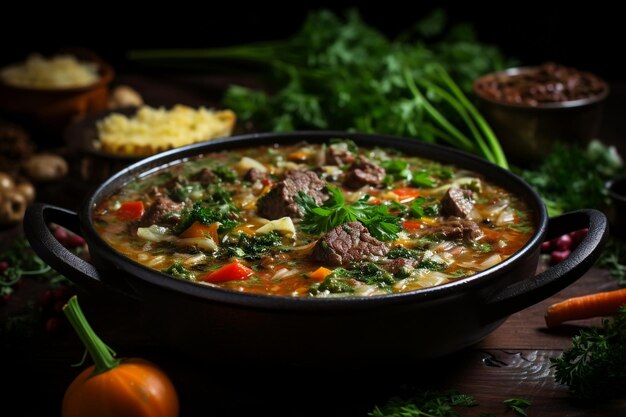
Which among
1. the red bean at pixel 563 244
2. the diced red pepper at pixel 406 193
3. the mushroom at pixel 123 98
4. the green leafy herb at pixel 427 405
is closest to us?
Answer: the green leafy herb at pixel 427 405

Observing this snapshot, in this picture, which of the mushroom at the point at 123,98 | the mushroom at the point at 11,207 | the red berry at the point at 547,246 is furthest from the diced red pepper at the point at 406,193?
the mushroom at the point at 123,98

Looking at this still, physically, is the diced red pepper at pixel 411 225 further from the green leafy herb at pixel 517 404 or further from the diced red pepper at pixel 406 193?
the green leafy herb at pixel 517 404

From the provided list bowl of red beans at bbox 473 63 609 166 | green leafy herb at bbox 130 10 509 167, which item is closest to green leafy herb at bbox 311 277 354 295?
green leafy herb at bbox 130 10 509 167

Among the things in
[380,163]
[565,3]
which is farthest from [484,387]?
[565,3]

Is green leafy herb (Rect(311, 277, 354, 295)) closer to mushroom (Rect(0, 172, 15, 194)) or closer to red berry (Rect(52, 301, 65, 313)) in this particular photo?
red berry (Rect(52, 301, 65, 313))

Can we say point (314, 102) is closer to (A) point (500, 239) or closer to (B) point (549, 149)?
(B) point (549, 149)

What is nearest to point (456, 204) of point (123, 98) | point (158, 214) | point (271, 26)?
point (158, 214)
